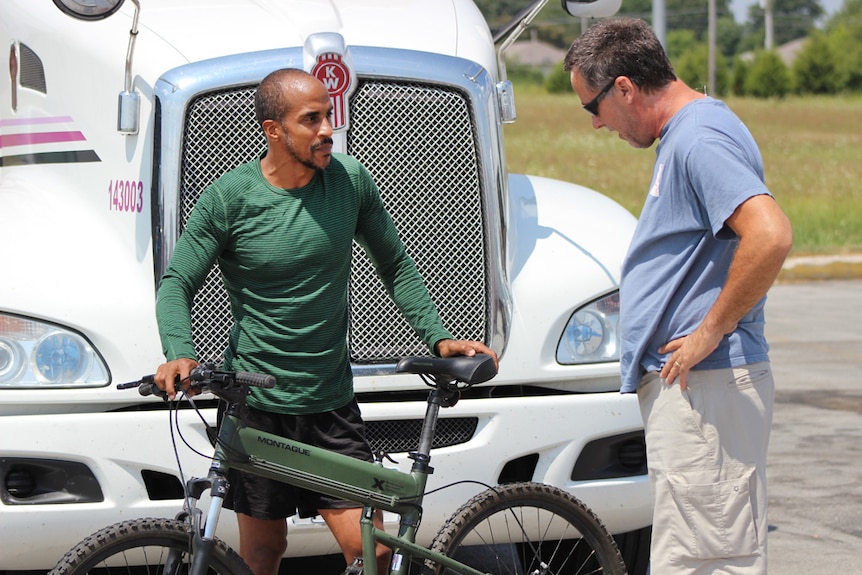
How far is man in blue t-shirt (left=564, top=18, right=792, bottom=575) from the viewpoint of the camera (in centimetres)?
334

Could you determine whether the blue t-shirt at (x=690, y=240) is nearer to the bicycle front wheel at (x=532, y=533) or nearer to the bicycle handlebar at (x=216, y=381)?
the bicycle front wheel at (x=532, y=533)

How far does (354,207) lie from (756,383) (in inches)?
46.5

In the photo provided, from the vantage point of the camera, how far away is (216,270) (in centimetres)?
443

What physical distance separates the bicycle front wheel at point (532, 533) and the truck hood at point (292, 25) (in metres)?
1.62

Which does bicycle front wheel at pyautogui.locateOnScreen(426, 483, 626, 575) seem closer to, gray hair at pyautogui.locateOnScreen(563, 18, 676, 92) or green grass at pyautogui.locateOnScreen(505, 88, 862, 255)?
gray hair at pyautogui.locateOnScreen(563, 18, 676, 92)

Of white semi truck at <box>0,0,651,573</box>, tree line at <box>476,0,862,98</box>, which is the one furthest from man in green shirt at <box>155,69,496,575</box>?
tree line at <box>476,0,862,98</box>

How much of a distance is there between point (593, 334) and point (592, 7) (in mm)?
1268

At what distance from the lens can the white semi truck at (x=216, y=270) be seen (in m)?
4.18

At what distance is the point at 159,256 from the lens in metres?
Result: 4.36

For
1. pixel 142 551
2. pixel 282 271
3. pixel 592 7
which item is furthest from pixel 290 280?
pixel 592 7

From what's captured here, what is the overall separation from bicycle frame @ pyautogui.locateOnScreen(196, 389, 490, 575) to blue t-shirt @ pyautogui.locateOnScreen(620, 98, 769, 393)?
2.05 feet

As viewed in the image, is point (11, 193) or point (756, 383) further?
point (11, 193)

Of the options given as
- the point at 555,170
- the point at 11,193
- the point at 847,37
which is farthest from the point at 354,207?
the point at 847,37

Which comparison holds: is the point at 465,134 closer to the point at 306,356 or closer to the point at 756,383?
the point at 306,356
